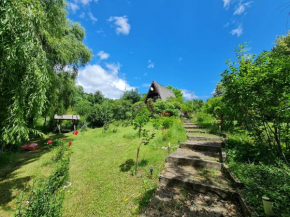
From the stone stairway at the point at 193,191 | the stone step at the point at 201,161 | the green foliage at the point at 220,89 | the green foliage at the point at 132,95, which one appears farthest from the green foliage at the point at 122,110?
the stone stairway at the point at 193,191

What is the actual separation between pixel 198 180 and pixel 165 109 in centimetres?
1040

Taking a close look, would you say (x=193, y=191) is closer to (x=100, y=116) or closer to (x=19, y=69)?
(x=19, y=69)

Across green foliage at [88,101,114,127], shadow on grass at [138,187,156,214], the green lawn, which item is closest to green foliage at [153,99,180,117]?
green foliage at [88,101,114,127]

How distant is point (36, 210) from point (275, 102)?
4952 mm

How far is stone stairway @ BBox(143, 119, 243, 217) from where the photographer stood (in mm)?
2131

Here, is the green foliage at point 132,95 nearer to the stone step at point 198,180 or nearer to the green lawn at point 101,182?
Answer: the green lawn at point 101,182

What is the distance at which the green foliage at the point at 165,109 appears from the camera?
12742mm

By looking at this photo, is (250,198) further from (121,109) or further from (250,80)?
(121,109)

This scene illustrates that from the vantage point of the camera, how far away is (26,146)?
299 inches

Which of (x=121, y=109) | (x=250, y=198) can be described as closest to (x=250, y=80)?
(x=250, y=198)

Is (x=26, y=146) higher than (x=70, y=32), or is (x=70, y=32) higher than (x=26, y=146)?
(x=70, y=32)

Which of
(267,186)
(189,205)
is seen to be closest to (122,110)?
(189,205)

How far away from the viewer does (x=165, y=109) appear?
510 inches

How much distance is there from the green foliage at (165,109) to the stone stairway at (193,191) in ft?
30.2
